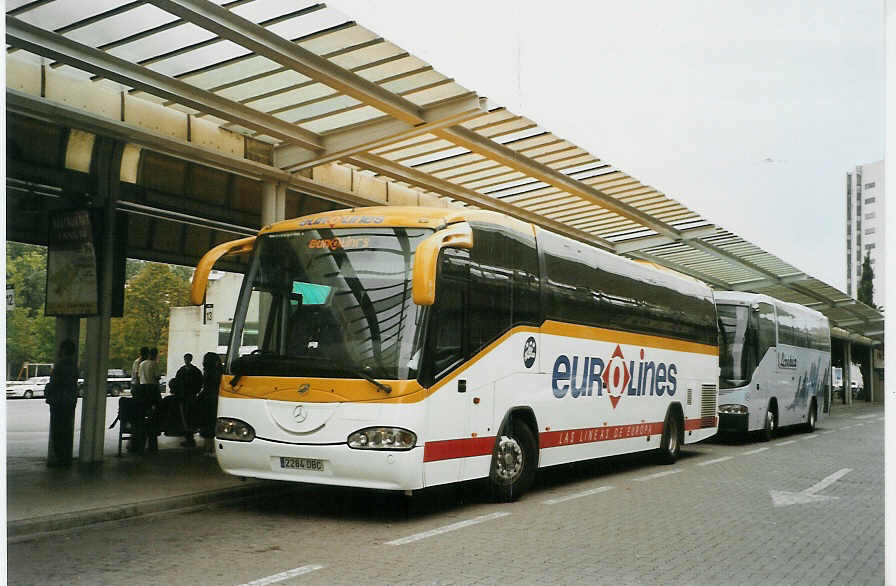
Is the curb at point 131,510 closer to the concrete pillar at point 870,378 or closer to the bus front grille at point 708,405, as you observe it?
the bus front grille at point 708,405

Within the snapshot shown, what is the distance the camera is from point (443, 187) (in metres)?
17.1

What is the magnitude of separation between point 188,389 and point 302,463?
8.30m

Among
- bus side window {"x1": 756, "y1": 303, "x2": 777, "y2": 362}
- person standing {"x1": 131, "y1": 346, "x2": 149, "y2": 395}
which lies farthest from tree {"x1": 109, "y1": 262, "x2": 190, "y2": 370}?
bus side window {"x1": 756, "y1": 303, "x2": 777, "y2": 362}

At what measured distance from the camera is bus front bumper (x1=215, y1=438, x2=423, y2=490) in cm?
910

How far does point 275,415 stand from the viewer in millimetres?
9547

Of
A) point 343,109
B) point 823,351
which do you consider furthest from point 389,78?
point 823,351

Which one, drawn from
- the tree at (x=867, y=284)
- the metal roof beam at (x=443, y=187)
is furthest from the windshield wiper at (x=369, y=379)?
the tree at (x=867, y=284)

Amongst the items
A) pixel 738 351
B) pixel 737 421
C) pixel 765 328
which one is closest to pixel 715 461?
pixel 737 421

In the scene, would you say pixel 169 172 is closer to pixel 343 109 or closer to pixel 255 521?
pixel 343 109

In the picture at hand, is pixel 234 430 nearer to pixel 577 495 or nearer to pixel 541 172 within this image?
pixel 577 495

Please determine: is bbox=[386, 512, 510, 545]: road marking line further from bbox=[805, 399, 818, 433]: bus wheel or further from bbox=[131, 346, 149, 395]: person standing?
bbox=[805, 399, 818, 433]: bus wheel

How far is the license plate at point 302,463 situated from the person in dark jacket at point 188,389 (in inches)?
296

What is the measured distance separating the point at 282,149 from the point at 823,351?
831 inches

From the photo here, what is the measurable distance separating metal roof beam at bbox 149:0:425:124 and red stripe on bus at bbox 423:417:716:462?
14.5ft
